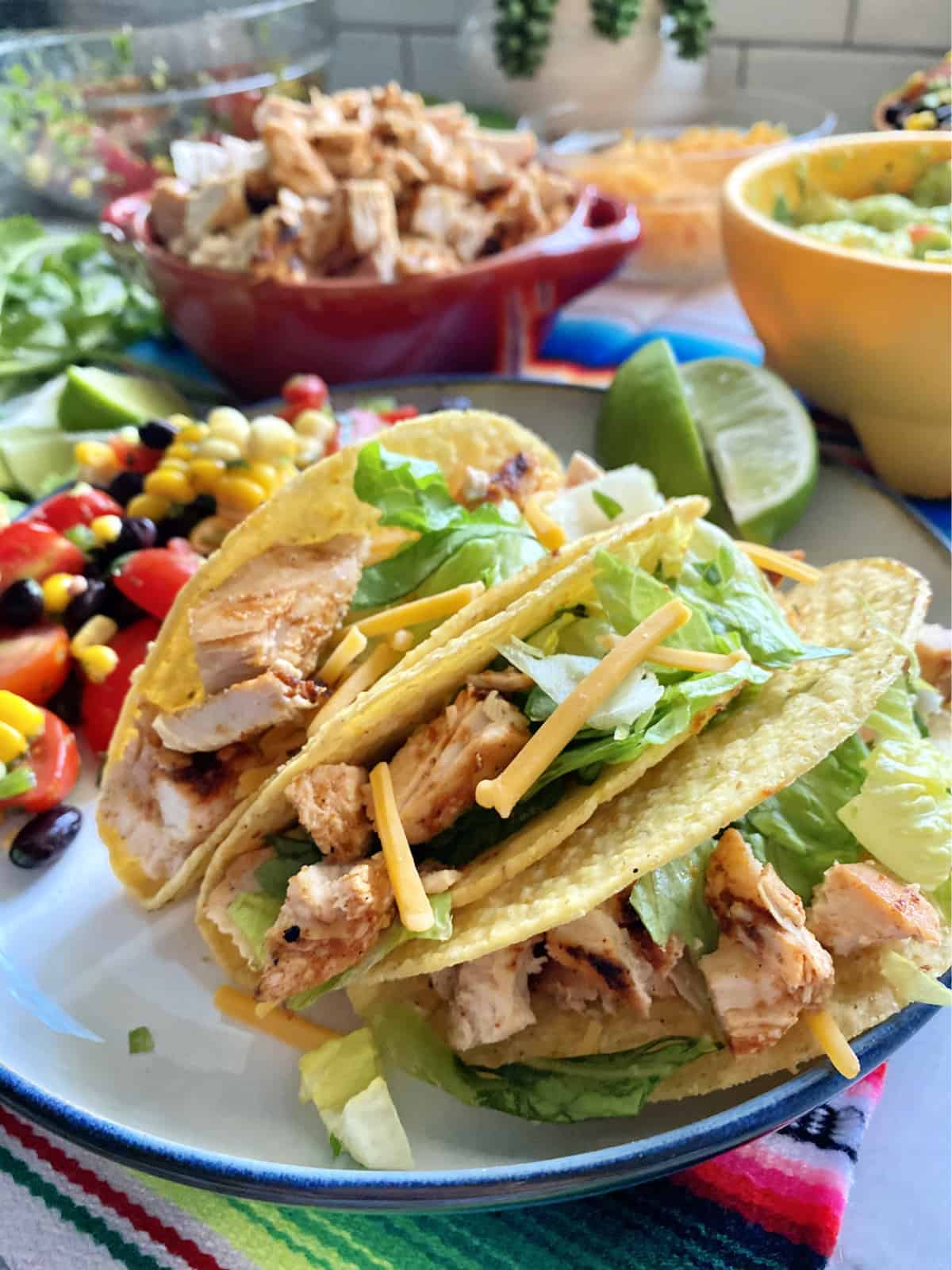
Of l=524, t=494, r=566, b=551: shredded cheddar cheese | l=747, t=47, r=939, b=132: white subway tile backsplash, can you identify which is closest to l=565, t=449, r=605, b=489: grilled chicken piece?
l=524, t=494, r=566, b=551: shredded cheddar cheese

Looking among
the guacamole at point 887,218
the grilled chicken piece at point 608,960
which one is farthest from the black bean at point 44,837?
the guacamole at point 887,218

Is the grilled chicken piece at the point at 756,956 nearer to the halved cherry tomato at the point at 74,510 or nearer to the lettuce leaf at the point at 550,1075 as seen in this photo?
the lettuce leaf at the point at 550,1075

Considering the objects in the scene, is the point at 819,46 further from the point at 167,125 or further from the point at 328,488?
the point at 328,488

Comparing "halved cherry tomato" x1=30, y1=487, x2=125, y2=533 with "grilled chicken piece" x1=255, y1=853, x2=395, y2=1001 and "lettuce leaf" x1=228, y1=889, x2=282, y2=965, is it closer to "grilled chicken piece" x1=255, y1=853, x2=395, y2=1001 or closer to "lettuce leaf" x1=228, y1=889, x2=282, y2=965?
"lettuce leaf" x1=228, y1=889, x2=282, y2=965

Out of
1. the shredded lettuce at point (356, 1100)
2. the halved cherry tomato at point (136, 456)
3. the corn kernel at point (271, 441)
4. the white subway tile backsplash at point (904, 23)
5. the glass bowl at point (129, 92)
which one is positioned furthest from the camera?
the white subway tile backsplash at point (904, 23)

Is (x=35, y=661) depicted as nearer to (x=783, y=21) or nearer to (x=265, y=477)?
(x=265, y=477)

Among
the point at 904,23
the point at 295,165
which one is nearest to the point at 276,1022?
the point at 295,165
